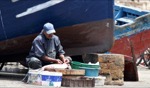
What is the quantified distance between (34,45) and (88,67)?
0.98m

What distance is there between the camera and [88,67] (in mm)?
7406

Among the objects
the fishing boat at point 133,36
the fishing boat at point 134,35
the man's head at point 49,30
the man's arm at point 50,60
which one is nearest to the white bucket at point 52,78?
the man's arm at point 50,60

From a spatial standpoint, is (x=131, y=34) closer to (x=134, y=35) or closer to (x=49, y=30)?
(x=134, y=35)

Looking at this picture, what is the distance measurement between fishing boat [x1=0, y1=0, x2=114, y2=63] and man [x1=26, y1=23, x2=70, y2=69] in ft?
2.22

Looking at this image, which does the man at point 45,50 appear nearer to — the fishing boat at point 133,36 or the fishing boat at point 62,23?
the fishing boat at point 62,23

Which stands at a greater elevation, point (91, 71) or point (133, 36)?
point (133, 36)

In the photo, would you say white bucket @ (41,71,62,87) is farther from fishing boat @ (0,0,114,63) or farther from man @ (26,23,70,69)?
fishing boat @ (0,0,114,63)

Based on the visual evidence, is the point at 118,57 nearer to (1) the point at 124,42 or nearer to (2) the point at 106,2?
(2) the point at 106,2

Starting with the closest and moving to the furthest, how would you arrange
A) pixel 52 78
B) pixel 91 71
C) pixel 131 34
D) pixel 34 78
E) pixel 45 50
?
1. pixel 52 78
2. pixel 34 78
3. pixel 91 71
4. pixel 45 50
5. pixel 131 34

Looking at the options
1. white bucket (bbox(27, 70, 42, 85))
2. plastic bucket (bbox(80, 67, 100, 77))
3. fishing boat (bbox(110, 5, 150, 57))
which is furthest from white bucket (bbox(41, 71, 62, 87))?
fishing boat (bbox(110, 5, 150, 57))

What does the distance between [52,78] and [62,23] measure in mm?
1701

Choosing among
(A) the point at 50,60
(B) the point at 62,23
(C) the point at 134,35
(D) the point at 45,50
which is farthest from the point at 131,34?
(A) the point at 50,60

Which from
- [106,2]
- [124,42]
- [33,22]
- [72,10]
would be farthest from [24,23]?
[124,42]

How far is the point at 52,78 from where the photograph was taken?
6.99 metres
